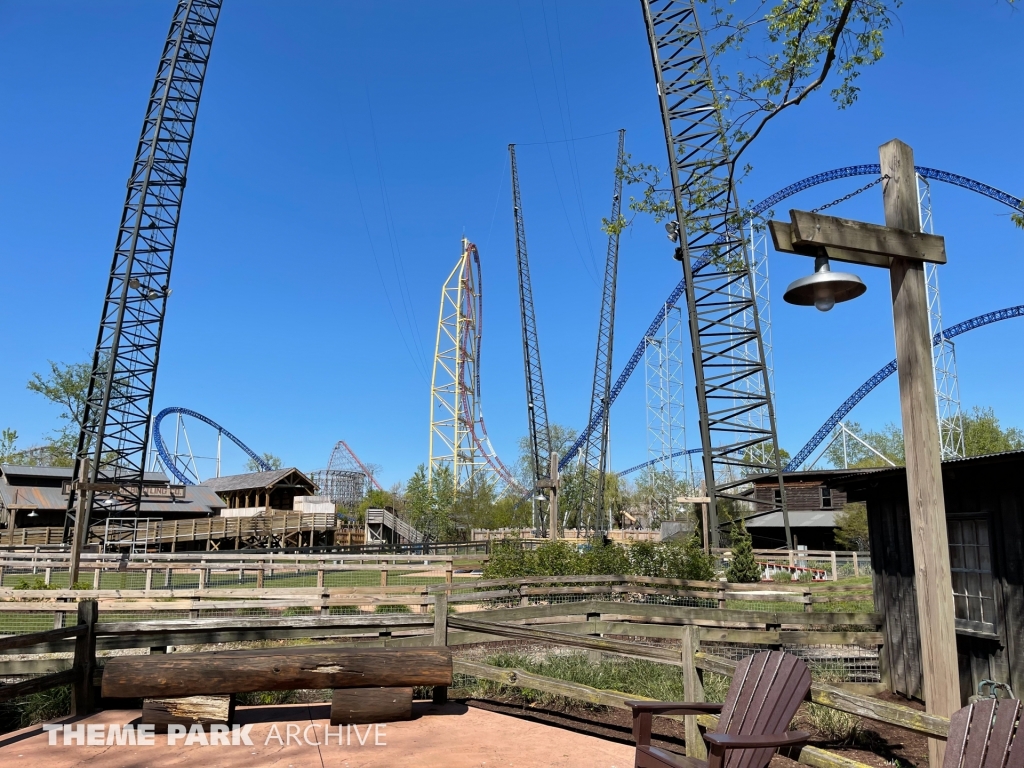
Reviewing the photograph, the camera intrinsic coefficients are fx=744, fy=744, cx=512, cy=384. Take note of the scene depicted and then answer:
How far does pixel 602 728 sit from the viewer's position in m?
6.11

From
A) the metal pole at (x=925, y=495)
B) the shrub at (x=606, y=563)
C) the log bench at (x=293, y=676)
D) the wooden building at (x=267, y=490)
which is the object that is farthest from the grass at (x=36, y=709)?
the wooden building at (x=267, y=490)

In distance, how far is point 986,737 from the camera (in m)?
2.86

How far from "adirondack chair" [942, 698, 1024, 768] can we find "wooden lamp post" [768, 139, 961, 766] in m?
0.77

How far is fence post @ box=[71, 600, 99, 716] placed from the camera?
605cm

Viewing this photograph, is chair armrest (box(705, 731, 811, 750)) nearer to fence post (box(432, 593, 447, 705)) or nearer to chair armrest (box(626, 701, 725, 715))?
chair armrest (box(626, 701, 725, 715))

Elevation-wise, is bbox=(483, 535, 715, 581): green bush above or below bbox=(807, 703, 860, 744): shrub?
above

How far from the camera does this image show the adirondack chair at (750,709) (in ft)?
11.9

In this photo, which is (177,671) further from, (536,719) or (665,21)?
(665,21)

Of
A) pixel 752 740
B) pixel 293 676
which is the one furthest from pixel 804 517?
pixel 752 740

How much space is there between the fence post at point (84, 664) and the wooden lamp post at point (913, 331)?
598 cm

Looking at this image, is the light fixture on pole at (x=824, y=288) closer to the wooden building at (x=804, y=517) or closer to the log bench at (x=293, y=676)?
the log bench at (x=293, y=676)

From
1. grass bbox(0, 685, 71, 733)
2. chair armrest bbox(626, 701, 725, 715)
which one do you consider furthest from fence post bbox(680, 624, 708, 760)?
grass bbox(0, 685, 71, 733)

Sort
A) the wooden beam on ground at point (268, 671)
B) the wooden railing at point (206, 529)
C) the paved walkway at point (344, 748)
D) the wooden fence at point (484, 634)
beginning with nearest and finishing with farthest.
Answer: the paved walkway at point (344, 748), the wooden fence at point (484, 634), the wooden beam on ground at point (268, 671), the wooden railing at point (206, 529)

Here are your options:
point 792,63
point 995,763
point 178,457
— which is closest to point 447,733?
point 995,763
